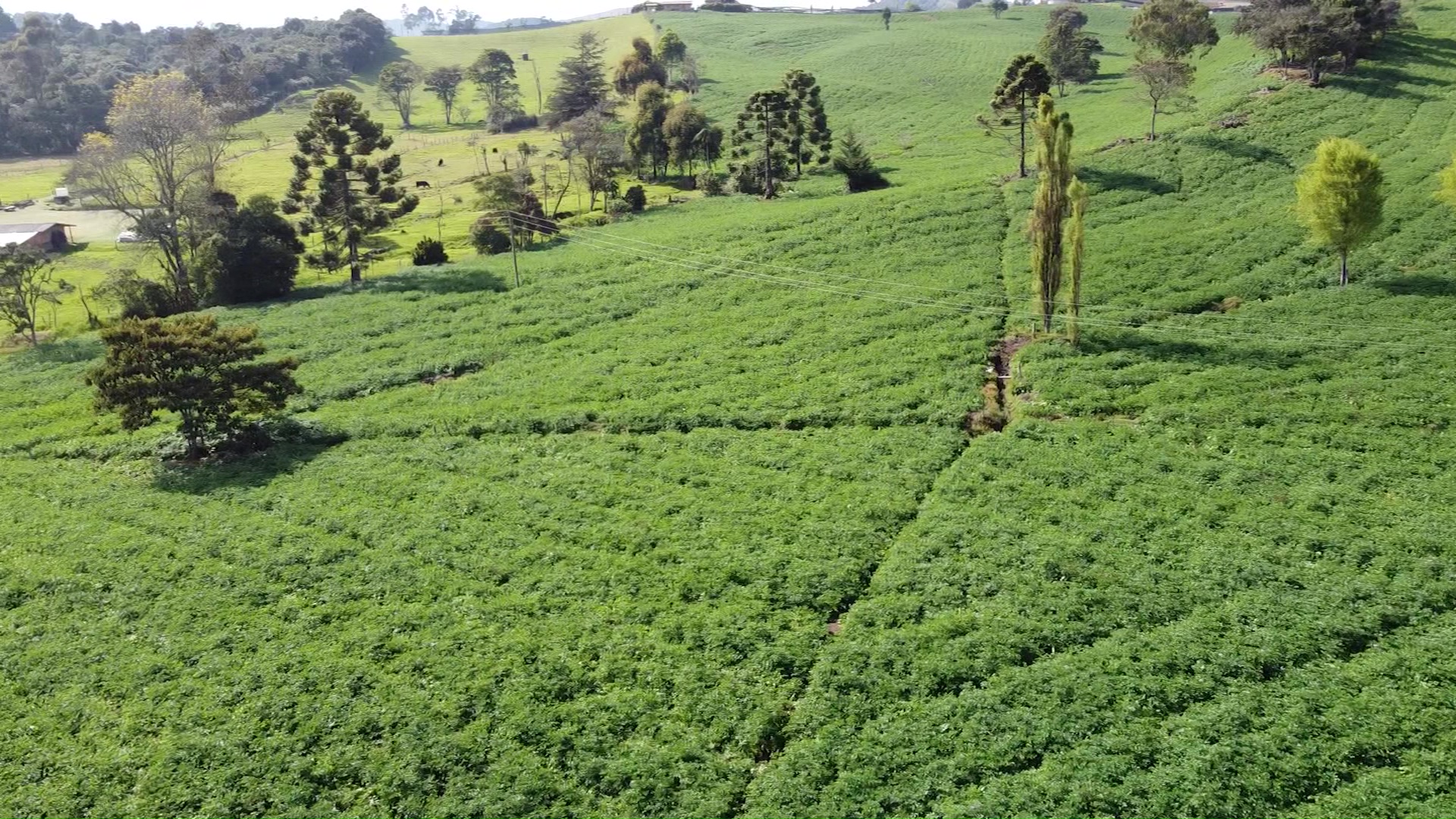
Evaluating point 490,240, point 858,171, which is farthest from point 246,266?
point 858,171

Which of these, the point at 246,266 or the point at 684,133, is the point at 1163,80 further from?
the point at 246,266

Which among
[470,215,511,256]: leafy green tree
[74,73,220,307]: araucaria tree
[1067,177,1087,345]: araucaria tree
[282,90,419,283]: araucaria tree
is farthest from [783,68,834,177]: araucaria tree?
[74,73,220,307]: araucaria tree

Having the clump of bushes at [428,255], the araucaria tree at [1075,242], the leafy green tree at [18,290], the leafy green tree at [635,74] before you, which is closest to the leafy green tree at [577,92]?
the leafy green tree at [635,74]

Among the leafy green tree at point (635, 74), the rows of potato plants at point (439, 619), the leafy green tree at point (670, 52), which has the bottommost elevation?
the rows of potato plants at point (439, 619)

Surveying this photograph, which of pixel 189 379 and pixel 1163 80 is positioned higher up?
pixel 1163 80

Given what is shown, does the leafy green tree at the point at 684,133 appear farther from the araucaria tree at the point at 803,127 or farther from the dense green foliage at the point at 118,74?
the dense green foliage at the point at 118,74
